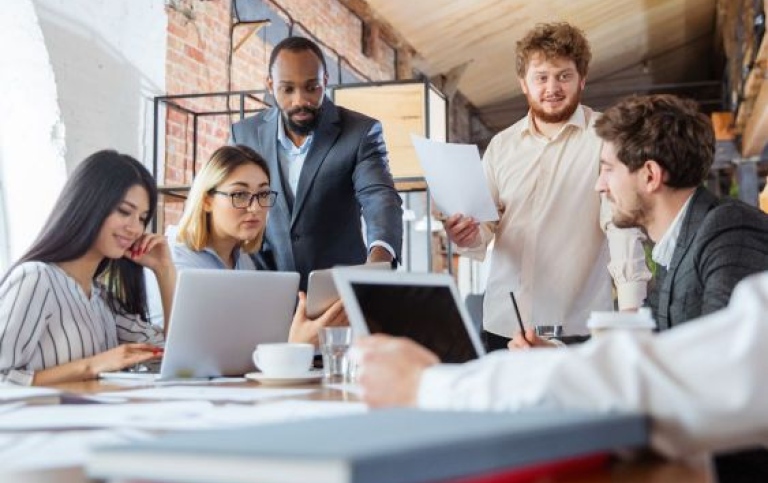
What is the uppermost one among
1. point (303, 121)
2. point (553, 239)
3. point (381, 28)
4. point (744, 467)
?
point (381, 28)

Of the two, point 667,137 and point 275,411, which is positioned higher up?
point 667,137

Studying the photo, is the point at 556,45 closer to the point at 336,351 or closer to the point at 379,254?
the point at 379,254

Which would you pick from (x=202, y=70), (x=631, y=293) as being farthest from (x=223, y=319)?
(x=202, y=70)

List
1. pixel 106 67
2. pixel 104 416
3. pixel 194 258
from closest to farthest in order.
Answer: pixel 104 416 → pixel 194 258 → pixel 106 67

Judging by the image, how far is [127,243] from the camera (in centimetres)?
224

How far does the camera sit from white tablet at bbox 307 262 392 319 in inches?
78.4

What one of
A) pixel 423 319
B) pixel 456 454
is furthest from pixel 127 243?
pixel 456 454

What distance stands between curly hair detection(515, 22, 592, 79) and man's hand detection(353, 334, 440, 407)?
6.38ft

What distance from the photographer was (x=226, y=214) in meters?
2.57

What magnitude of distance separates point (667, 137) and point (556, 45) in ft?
2.57

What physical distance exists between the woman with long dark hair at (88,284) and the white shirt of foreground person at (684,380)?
1.32m

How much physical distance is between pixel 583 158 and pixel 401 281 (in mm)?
1478

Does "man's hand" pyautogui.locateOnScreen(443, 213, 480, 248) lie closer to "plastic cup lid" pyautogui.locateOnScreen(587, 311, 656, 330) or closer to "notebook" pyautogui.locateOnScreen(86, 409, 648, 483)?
"plastic cup lid" pyautogui.locateOnScreen(587, 311, 656, 330)

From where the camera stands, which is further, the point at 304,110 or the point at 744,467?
the point at 304,110
